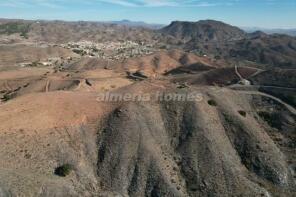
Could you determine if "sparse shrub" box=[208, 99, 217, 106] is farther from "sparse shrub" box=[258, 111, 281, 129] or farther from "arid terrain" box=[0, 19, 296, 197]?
"sparse shrub" box=[258, 111, 281, 129]

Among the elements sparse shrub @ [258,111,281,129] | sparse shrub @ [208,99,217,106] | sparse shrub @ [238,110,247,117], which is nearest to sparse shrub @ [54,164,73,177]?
sparse shrub @ [208,99,217,106]

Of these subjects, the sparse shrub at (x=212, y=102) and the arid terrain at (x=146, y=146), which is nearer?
the arid terrain at (x=146, y=146)

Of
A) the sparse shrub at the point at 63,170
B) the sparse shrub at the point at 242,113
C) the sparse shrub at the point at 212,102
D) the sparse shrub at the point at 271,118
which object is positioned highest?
the sparse shrub at the point at 212,102

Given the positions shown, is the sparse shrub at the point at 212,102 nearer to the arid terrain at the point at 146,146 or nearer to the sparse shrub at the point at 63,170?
the arid terrain at the point at 146,146

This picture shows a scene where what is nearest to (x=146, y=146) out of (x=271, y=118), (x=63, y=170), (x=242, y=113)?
(x=63, y=170)

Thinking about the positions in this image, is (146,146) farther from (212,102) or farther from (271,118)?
(271,118)

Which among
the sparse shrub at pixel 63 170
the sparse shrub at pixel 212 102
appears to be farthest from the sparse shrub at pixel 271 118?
the sparse shrub at pixel 63 170

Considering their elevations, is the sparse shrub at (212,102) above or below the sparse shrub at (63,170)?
above

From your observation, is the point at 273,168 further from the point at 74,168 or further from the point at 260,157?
the point at 74,168

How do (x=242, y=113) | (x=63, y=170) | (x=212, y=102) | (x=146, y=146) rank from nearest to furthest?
1. (x=63, y=170)
2. (x=146, y=146)
3. (x=242, y=113)
4. (x=212, y=102)

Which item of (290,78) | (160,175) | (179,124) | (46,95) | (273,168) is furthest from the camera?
(290,78)

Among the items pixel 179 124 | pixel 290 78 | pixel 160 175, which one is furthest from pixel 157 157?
pixel 290 78
